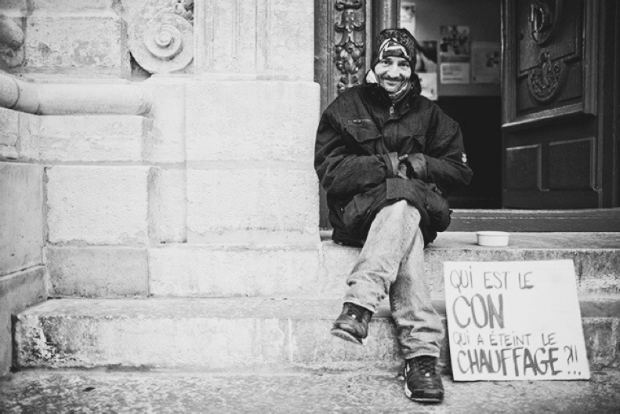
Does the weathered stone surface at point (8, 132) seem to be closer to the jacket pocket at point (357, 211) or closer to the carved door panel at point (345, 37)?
the jacket pocket at point (357, 211)

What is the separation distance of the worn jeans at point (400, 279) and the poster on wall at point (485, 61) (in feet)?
20.5

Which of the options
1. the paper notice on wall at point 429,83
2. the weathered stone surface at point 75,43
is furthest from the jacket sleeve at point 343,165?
the paper notice on wall at point 429,83

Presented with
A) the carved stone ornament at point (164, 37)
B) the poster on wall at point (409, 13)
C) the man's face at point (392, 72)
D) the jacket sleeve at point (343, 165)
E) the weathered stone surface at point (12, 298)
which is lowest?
the weathered stone surface at point (12, 298)

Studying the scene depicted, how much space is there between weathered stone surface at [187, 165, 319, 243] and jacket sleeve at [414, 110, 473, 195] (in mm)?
660

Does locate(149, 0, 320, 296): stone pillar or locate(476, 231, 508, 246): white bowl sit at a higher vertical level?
locate(149, 0, 320, 296): stone pillar

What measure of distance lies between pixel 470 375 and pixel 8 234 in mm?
2240

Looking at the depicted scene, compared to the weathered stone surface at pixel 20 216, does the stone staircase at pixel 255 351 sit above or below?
below

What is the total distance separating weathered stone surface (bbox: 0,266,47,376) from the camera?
8.00 ft

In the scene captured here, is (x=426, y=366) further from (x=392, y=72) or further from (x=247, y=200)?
(x=392, y=72)

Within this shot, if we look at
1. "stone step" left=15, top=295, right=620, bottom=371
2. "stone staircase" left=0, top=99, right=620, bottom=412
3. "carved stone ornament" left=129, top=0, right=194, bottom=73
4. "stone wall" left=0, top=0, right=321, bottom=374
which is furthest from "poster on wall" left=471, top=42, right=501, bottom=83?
"stone step" left=15, top=295, right=620, bottom=371

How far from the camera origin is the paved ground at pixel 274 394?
212 cm

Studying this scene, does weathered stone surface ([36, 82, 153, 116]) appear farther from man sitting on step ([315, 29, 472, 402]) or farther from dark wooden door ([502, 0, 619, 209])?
dark wooden door ([502, 0, 619, 209])

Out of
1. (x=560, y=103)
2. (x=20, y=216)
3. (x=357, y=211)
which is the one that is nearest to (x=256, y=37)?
(x=357, y=211)

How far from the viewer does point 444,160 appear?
8.84 ft
